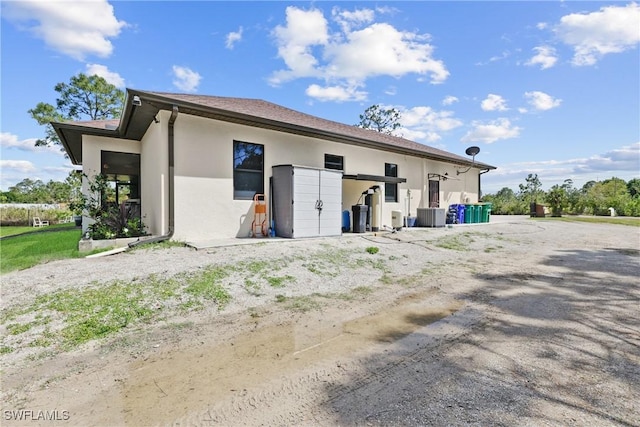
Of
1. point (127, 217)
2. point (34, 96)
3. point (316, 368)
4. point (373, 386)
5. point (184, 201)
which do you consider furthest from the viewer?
point (34, 96)

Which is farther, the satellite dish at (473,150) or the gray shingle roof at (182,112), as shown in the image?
the satellite dish at (473,150)

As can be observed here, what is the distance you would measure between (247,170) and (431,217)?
893 centimetres

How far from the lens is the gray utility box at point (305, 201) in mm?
8672

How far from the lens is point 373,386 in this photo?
2393mm

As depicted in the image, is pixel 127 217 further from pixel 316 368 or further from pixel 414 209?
pixel 414 209

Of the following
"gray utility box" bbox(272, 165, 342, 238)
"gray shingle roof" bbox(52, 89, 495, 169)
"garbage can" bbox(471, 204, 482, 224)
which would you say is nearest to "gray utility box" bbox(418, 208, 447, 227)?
"gray shingle roof" bbox(52, 89, 495, 169)

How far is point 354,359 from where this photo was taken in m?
2.85

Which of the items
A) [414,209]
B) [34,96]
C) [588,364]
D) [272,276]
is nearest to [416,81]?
[414,209]

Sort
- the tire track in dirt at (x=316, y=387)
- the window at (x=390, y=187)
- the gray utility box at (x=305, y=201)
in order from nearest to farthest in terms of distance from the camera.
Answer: the tire track in dirt at (x=316, y=387) < the gray utility box at (x=305, y=201) < the window at (x=390, y=187)

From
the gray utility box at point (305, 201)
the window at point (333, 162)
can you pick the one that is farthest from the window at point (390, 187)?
the gray utility box at point (305, 201)

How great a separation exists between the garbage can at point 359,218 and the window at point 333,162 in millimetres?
1819

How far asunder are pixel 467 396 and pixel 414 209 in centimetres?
1337

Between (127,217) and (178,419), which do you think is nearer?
(178,419)

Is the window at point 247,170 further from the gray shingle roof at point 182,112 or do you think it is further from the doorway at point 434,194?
the doorway at point 434,194
